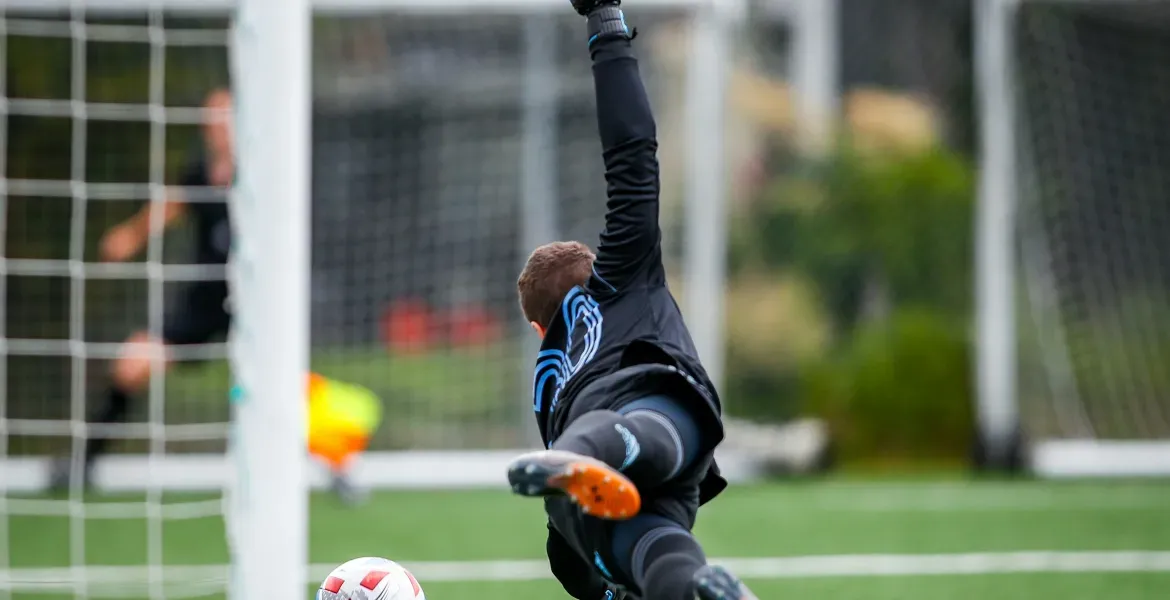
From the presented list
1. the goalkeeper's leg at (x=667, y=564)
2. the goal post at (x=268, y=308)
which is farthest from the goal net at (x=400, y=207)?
the goalkeeper's leg at (x=667, y=564)

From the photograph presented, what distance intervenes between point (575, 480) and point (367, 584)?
1199mm

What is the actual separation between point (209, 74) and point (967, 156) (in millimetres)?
6943

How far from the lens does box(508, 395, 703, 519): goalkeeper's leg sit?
2975 mm

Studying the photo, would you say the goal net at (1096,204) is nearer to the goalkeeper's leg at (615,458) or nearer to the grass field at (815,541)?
the grass field at (815,541)

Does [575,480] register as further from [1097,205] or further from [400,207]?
[1097,205]

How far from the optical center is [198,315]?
8000 millimetres

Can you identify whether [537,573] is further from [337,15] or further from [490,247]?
[337,15]

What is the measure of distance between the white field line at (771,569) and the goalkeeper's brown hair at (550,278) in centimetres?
269

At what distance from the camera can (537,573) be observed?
640 centimetres

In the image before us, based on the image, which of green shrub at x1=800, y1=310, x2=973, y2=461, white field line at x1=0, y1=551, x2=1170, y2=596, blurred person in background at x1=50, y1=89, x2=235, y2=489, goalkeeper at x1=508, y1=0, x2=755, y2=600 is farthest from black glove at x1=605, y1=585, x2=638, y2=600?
green shrub at x1=800, y1=310, x2=973, y2=461

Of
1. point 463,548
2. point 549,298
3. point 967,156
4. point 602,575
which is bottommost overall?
point 463,548

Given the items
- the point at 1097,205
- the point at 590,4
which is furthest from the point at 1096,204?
the point at 590,4

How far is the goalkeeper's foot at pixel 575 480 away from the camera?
9.71 feet

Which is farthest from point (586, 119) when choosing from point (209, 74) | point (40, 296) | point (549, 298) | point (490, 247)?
point (549, 298)
